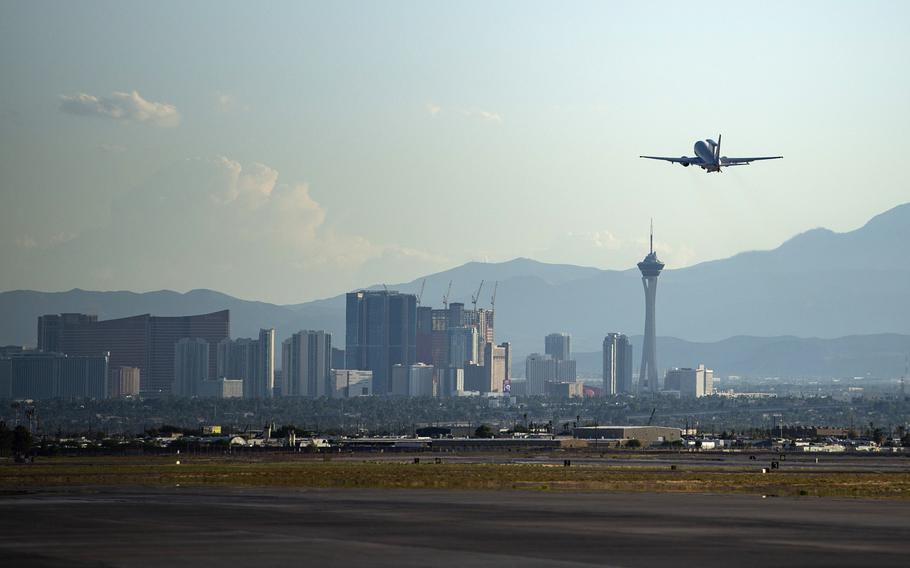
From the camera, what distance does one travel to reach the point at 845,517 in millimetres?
81688

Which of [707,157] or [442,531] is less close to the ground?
[707,157]

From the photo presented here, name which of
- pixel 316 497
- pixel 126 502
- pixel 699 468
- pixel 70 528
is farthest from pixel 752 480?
pixel 70 528

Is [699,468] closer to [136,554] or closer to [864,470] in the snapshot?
[864,470]

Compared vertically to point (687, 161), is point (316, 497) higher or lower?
lower

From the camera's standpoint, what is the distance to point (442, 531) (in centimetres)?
7025

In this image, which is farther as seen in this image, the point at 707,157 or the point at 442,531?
the point at 707,157

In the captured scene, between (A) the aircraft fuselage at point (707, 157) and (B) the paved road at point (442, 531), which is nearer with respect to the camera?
(B) the paved road at point (442, 531)

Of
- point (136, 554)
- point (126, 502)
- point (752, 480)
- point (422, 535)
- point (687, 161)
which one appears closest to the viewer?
point (136, 554)

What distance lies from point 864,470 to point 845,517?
84928 mm

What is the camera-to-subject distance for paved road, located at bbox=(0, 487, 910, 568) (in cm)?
5834

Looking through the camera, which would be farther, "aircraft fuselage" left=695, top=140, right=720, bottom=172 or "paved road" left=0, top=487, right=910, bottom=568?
"aircraft fuselage" left=695, top=140, right=720, bottom=172

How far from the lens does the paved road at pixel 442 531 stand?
58.3 meters

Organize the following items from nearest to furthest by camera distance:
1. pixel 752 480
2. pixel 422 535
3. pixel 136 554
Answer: pixel 136 554 < pixel 422 535 < pixel 752 480

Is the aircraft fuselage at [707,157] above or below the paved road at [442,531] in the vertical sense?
above
